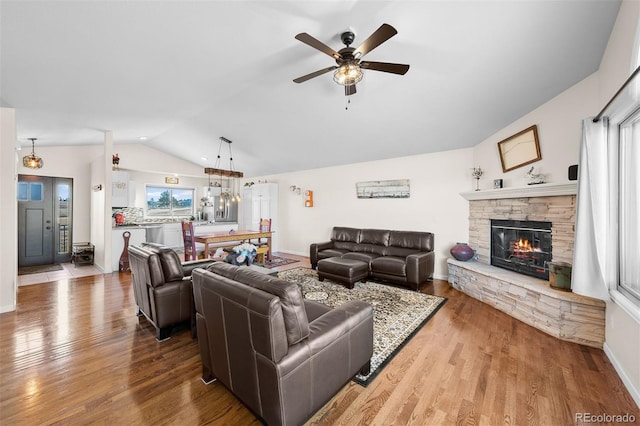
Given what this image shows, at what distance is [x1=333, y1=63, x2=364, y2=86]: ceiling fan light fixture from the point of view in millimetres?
2316

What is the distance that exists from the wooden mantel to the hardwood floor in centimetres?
160

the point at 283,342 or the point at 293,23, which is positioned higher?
the point at 293,23

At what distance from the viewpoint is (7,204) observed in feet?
10.8

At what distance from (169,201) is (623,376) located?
966 centimetres

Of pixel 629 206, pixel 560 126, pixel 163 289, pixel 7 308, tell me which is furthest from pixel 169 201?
pixel 629 206

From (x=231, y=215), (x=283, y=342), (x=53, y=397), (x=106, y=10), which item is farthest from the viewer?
(x=231, y=215)

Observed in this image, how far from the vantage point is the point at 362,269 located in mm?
4262

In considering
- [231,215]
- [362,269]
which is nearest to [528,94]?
[362,269]

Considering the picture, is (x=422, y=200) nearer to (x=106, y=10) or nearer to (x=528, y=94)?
(x=528, y=94)

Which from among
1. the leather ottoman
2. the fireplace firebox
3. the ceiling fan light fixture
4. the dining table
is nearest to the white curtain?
the fireplace firebox

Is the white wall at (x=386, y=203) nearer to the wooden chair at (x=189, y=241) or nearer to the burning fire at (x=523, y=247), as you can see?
the burning fire at (x=523, y=247)

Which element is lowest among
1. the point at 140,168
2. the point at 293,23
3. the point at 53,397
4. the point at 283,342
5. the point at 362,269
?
the point at 53,397

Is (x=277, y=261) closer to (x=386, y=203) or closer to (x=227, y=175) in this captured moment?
(x=227, y=175)

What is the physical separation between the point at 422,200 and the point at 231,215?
21.2ft
